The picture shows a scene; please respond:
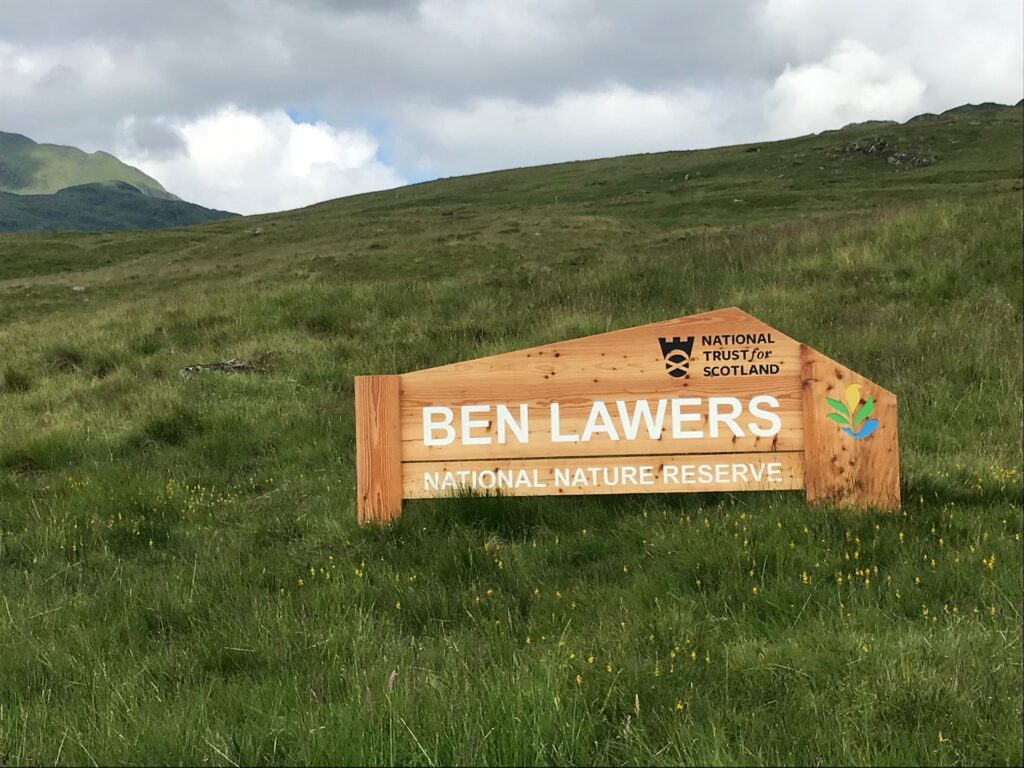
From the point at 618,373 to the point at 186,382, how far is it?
637 centimetres

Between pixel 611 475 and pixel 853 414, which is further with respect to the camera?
pixel 611 475

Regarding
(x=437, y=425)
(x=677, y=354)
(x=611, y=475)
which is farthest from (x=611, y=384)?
(x=437, y=425)

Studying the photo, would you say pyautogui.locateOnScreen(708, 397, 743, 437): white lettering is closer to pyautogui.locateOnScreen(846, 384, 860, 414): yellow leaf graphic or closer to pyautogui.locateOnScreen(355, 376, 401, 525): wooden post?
pyautogui.locateOnScreen(846, 384, 860, 414): yellow leaf graphic

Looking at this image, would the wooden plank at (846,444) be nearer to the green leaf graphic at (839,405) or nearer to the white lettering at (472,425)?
the green leaf graphic at (839,405)

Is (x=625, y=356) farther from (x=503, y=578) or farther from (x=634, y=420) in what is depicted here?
(x=503, y=578)

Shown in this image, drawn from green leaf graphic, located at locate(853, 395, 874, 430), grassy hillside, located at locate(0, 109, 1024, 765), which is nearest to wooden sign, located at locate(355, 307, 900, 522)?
green leaf graphic, located at locate(853, 395, 874, 430)

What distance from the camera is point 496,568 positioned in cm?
391

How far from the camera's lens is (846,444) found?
442 centimetres

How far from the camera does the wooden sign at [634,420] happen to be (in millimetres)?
4473

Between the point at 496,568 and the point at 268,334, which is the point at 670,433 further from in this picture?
the point at 268,334

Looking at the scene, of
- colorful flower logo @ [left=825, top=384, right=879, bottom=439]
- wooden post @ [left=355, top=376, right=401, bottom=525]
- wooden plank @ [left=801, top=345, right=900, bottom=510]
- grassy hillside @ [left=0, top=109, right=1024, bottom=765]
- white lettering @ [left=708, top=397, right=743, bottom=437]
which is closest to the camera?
grassy hillside @ [left=0, top=109, right=1024, bottom=765]

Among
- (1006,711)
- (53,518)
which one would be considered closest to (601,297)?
(53,518)

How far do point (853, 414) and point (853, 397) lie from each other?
11 centimetres

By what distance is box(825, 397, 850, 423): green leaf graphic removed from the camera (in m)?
4.46
